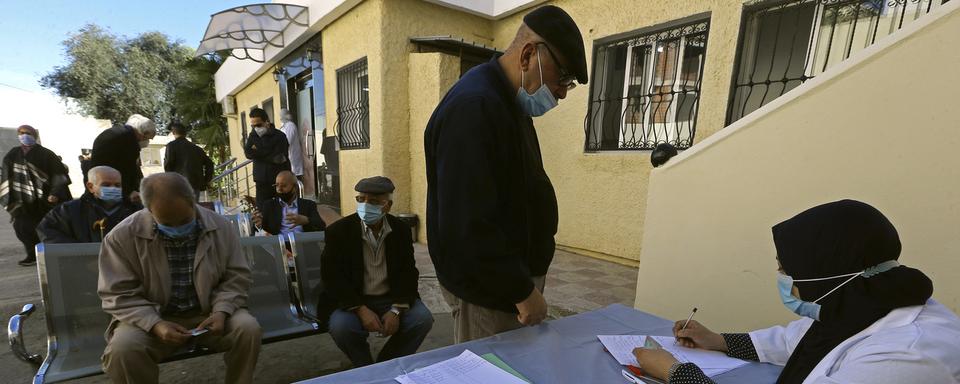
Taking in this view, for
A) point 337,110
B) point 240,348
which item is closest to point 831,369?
point 240,348

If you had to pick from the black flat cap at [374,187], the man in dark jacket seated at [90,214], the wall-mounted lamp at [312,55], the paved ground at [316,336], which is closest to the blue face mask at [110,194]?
the man in dark jacket seated at [90,214]

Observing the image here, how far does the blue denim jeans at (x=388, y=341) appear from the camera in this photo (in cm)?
218

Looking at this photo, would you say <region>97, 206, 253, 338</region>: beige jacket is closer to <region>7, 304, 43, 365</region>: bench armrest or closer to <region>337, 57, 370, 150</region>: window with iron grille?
<region>7, 304, 43, 365</region>: bench armrest

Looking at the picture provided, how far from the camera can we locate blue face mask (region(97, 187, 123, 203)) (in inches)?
107

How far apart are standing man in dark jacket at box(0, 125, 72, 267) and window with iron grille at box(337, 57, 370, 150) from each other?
3.25 m

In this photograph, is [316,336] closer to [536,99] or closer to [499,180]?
[499,180]

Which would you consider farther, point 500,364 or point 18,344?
point 18,344

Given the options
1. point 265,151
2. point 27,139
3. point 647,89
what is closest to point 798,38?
point 647,89

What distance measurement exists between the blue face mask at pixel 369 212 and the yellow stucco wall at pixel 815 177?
1759 millimetres

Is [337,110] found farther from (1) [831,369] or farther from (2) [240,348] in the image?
(1) [831,369]

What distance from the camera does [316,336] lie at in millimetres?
2947

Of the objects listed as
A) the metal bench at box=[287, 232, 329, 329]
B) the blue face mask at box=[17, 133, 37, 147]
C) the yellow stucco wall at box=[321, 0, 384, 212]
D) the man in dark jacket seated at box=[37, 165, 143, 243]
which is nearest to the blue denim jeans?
the metal bench at box=[287, 232, 329, 329]

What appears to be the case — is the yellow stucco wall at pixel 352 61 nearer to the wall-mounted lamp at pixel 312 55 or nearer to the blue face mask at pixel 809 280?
the wall-mounted lamp at pixel 312 55

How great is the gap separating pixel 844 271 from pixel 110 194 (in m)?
4.03
